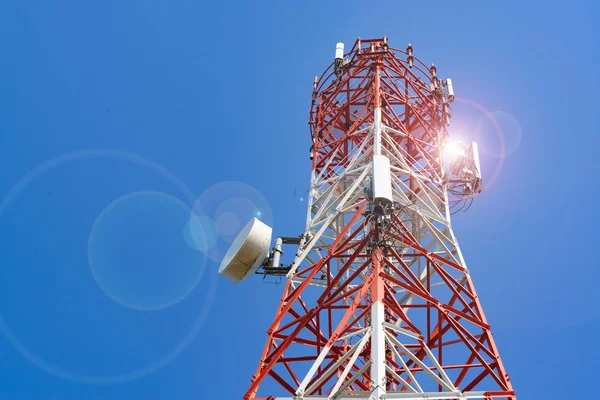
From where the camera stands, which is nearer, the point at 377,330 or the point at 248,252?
the point at 377,330

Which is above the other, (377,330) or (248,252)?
(248,252)

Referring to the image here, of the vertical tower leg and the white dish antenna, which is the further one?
the white dish antenna

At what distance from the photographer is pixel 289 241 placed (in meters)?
18.7

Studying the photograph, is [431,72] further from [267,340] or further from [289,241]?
[267,340]

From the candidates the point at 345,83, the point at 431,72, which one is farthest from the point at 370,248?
the point at 431,72

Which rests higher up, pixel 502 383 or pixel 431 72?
pixel 431 72

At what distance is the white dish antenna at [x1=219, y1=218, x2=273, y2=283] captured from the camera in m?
17.1

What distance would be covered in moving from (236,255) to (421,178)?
22.2ft

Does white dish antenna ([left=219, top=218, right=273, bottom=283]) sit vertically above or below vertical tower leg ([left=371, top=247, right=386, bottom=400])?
above

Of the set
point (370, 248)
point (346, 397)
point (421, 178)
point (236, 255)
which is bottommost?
point (346, 397)

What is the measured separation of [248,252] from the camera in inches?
675

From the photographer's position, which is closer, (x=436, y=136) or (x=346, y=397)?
(x=346, y=397)

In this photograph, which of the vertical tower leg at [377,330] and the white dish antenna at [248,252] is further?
the white dish antenna at [248,252]

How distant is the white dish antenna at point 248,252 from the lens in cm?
1708
